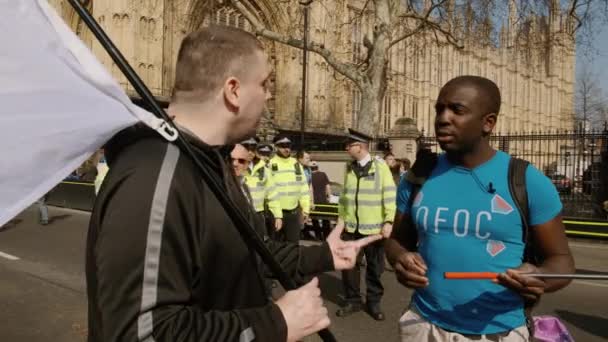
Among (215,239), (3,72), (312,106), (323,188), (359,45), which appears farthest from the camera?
(359,45)

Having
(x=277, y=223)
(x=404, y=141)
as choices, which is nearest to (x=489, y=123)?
(x=277, y=223)

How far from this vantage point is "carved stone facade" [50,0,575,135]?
21891 mm

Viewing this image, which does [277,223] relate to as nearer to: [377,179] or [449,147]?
[377,179]

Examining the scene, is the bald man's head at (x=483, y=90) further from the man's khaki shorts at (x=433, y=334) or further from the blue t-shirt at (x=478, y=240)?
the man's khaki shorts at (x=433, y=334)

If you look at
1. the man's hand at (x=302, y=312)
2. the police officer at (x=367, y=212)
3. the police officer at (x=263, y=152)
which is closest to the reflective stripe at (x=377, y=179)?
the police officer at (x=367, y=212)

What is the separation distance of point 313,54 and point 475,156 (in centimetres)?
3178

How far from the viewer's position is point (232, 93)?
5.33ft

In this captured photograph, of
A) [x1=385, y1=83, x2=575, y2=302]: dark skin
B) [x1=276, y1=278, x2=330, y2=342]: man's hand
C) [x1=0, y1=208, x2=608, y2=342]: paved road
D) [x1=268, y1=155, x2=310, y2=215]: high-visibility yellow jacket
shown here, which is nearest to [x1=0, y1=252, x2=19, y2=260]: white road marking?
[x1=0, y1=208, x2=608, y2=342]: paved road

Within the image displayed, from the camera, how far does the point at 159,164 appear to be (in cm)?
141

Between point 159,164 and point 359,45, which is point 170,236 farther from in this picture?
point 359,45

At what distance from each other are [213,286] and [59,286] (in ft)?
20.3

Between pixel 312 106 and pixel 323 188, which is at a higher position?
pixel 312 106

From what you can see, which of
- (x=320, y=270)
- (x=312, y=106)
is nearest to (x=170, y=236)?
(x=320, y=270)

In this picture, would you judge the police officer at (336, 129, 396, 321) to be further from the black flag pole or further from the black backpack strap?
the black flag pole
